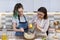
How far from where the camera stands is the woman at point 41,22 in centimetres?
220

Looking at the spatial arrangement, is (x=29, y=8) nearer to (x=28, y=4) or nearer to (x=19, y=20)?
(x=28, y=4)

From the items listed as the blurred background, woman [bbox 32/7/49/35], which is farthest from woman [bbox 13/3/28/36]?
the blurred background

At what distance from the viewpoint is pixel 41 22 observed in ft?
7.66

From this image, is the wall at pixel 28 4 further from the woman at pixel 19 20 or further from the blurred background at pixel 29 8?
the woman at pixel 19 20

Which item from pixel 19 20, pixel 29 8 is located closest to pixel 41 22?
pixel 19 20

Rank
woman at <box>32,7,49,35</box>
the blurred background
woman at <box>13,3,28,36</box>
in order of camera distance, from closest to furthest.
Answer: woman at <box>32,7,49,35</box> → woman at <box>13,3,28,36</box> → the blurred background

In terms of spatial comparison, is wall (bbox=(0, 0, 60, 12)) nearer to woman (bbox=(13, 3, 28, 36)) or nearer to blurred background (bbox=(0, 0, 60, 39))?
blurred background (bbox=(0, 0, 60, 39))

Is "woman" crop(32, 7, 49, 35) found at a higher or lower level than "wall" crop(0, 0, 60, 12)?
lower

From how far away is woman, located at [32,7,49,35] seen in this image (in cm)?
220

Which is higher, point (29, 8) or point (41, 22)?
point (29, 8)

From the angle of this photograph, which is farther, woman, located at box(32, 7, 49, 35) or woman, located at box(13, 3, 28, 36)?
woman, located at box(13, 3, 28, 36)

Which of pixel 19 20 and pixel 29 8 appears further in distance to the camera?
pixel 29 8

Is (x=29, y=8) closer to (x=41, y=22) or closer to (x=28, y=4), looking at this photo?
(x=28, y=4)

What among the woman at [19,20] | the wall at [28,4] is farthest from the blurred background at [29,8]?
the woman at [19,20]
